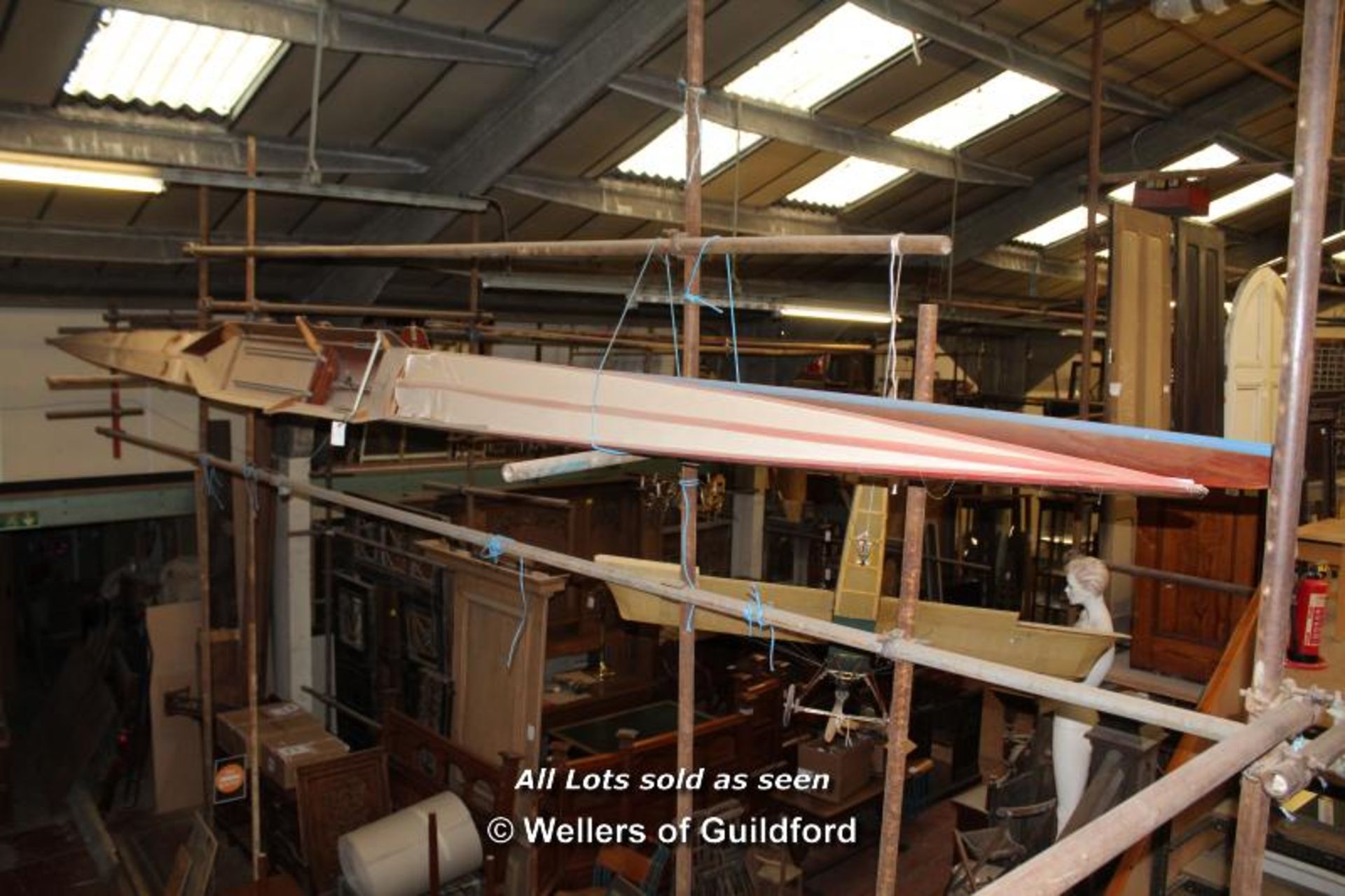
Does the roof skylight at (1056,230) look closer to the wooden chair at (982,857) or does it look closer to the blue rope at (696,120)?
the wooden chair at (982,857)

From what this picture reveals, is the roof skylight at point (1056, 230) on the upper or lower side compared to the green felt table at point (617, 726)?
upper

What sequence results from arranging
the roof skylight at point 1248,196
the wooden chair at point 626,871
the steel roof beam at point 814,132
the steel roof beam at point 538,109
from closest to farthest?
the steel roof beam at point 538,109, the wooden chair at point 626,871, the steel roof beam at point 814,132, the roof skylight at point 1248,196

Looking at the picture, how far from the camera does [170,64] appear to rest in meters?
5.28

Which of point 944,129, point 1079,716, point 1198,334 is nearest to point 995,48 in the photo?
point 944,129

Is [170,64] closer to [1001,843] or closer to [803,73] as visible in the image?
[803,73]

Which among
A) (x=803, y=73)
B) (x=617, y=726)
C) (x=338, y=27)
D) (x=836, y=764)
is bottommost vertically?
(x=617, y=726)

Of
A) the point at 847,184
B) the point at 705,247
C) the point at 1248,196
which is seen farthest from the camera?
the point at 1248,196

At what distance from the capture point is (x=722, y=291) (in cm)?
976

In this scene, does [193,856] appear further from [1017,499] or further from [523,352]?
[1017,499]

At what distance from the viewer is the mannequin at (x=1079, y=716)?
14.2 feet

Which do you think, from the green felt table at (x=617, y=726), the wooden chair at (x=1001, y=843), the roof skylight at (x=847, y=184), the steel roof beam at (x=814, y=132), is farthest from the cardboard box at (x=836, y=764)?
the roof skylight at (x=847, y=184)

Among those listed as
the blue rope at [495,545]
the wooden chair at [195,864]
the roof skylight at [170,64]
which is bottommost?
the wooden chair at [195,864]

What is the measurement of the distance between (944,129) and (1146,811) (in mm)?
7462

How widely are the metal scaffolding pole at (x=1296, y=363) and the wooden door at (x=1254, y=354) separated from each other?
2863 millimetres
